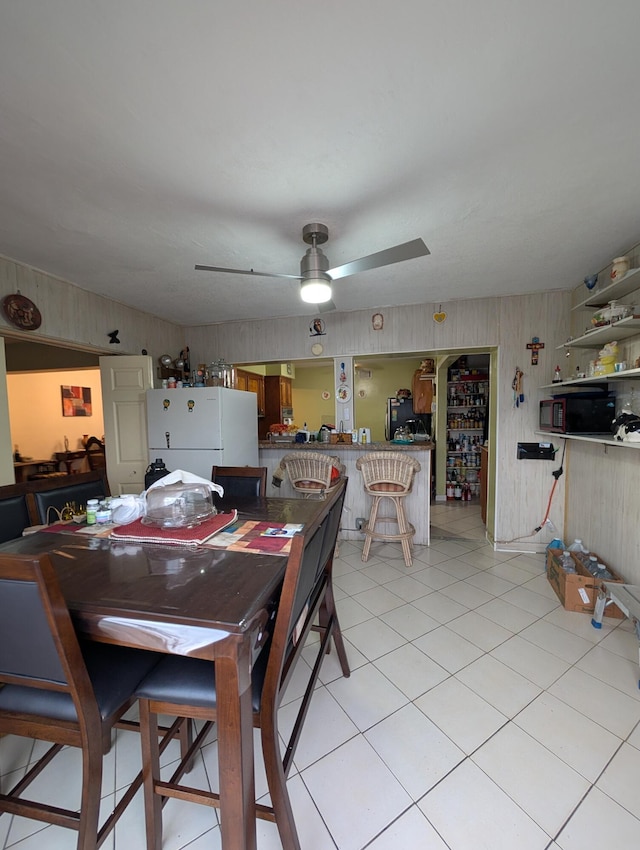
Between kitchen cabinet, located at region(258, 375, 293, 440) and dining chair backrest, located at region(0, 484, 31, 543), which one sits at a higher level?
kitchen cabinet, located at region(258, 375, 293, 440)

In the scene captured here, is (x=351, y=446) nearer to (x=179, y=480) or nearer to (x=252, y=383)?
(x=179, y=480)

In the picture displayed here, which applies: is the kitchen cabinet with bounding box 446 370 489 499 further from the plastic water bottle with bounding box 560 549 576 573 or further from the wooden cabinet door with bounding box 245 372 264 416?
the wooden cabinet door with bounding box 245 372 264 416

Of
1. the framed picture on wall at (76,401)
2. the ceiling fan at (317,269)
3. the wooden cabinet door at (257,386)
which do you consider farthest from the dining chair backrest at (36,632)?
the framed picture on wall at (76,401)

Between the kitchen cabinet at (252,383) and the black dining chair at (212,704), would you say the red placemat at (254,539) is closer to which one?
the black dining chair at (212,704)

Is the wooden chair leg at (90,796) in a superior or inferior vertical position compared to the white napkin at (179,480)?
inferior

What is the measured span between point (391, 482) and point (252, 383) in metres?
3.07

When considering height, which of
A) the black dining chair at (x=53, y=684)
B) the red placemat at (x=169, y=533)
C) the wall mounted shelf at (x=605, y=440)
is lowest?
the black dining chair at (x=53, y=684)

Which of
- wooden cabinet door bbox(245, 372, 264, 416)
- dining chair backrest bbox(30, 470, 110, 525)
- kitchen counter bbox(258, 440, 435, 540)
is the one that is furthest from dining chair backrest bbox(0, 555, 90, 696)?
wooden cabinet door bbox(245, 372, 264, 416)

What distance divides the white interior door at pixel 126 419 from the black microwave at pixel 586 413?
3762mm

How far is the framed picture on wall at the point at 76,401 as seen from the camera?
598cm

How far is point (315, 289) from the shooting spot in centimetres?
200

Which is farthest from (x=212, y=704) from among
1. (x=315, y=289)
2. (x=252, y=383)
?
(x=252, y=383)

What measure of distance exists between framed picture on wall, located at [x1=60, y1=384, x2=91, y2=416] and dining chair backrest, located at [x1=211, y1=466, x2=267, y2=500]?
17.2 ft

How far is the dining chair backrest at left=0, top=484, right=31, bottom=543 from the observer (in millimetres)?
1742
